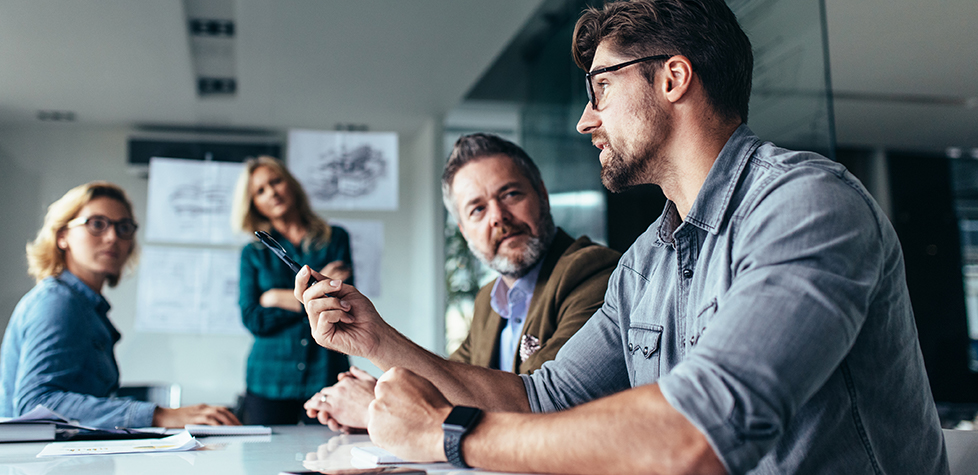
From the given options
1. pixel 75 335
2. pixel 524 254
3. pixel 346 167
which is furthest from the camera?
pixel 346 167

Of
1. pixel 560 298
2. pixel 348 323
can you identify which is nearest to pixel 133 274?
pixel 348 323

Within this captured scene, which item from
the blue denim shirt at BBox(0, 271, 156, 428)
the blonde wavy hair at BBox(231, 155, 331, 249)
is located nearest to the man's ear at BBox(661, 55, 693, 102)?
the blue denim shirt at BBox(0, 271, 156, 428)

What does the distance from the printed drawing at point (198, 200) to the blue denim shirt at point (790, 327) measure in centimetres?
258

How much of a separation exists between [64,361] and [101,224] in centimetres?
65

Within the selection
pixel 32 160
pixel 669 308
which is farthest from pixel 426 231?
pixel 669 308

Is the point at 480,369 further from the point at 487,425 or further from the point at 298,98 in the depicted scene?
the point at 298,98

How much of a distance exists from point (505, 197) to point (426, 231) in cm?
140

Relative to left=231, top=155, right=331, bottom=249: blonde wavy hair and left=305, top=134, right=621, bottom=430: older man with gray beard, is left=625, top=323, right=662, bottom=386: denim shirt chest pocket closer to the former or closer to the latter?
left=305, top=134, right=621, bottom=430: older man with gray beard

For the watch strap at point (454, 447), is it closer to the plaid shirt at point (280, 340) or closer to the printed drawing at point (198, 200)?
the plaid shirt at point (280, 340)

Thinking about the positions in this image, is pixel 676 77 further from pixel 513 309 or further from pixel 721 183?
pixel 513 309

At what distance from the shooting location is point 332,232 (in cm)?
313

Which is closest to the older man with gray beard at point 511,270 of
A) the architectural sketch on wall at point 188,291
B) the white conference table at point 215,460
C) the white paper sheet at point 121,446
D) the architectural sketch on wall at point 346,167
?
the white conference table at point 215,460

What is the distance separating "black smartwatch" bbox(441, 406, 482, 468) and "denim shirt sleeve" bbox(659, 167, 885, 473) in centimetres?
26

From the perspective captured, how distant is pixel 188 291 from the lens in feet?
10.3
